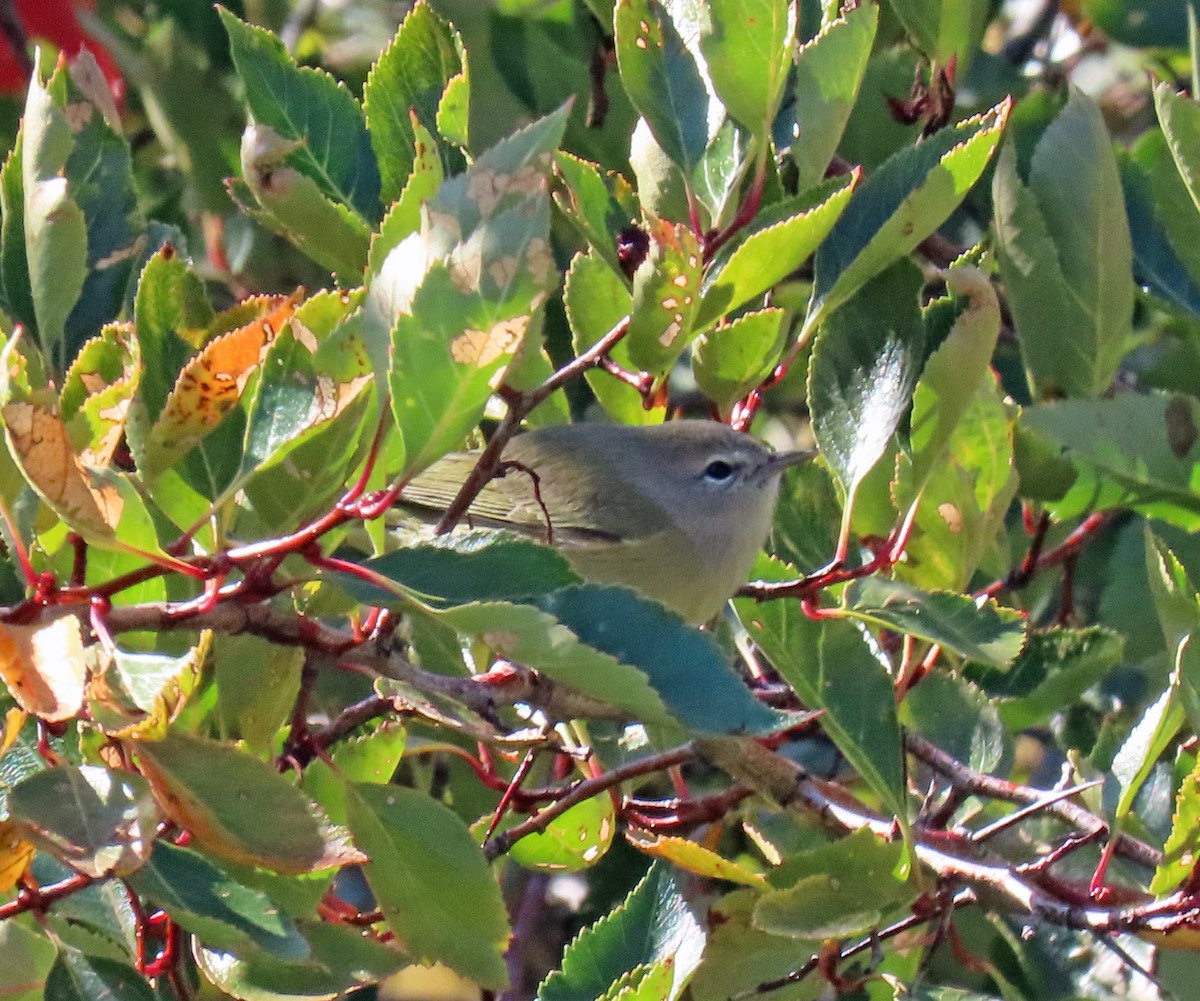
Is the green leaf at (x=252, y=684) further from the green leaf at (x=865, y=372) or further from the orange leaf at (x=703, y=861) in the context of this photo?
the green leaf at (x=865, y=372)

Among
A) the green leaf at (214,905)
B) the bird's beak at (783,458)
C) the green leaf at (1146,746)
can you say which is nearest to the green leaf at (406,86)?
the green leaf at (214,905)

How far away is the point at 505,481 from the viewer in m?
3.43

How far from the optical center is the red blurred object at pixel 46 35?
374 cm

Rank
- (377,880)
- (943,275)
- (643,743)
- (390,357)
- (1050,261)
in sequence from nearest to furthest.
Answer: (390,357)
(377,880)
(943,275)
(1050,261)
(643,743)

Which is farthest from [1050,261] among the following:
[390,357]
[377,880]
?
[377,880]

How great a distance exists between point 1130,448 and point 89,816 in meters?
1.36

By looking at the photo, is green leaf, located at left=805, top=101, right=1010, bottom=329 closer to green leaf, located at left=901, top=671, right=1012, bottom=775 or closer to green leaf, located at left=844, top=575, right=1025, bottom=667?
green leaf, located at left=844, top=575, right=1025, bottom=667

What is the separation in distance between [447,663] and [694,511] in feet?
4.05

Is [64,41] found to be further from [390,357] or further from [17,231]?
[390,357]

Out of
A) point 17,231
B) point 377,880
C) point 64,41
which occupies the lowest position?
point 377,880

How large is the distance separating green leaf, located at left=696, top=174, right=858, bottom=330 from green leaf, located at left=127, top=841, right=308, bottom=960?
2.66 feet

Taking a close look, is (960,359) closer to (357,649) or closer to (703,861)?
(703,861)

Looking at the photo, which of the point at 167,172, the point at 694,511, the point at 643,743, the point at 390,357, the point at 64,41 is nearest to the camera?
the point at 390,357

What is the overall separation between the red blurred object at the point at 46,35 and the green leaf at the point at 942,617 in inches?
108
